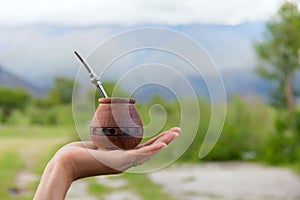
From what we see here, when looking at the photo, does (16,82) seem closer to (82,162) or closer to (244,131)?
(244,131)

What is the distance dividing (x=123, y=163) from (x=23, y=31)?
4.83m

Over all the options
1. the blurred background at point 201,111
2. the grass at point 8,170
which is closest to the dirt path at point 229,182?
the blurred background at point 201,111

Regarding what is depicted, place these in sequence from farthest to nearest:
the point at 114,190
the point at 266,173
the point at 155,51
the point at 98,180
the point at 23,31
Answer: the point at 23,31 < the point at 266,173 < the point at 98,180 < the point at 114,190 < the point at 155,51

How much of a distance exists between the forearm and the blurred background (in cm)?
311

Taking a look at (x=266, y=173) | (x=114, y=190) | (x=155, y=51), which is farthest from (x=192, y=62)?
(x=266, y=173)

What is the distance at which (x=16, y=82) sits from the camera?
17.7ft

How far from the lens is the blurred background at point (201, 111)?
4301mm

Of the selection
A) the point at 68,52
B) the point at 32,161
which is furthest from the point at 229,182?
the point at 32,161

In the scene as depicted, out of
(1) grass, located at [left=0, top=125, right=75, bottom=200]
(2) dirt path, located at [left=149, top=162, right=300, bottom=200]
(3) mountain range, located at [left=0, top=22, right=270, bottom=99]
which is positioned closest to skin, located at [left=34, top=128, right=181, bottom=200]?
(3) mountain range, located at [left=0, top=22, right=270, bottom=99]

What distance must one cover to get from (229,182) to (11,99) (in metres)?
2.21

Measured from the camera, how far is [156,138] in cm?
95

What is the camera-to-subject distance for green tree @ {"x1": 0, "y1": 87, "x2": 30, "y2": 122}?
5.47 metres

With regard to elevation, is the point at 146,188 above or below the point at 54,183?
below

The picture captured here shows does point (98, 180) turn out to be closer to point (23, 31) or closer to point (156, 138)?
point (23, 31)
